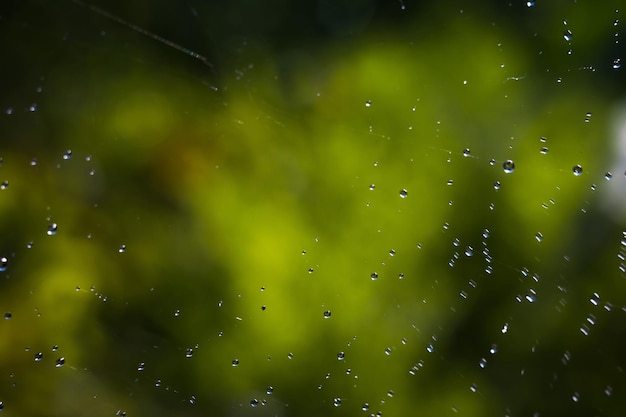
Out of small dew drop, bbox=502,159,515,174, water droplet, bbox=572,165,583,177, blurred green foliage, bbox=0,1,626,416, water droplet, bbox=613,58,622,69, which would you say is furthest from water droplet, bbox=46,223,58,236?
water droplet, bbox=613,58,622,69

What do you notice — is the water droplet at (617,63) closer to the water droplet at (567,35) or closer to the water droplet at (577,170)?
the water droplet at (567,35)

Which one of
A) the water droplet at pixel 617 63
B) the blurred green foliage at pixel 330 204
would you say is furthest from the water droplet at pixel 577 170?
the water droplet at pixel 617 63

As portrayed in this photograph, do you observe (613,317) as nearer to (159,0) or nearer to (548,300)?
(548,300)

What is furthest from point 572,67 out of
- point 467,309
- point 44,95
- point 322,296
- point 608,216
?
point 44,95

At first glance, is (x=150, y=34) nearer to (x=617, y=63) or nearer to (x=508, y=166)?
(x=508, y=166)

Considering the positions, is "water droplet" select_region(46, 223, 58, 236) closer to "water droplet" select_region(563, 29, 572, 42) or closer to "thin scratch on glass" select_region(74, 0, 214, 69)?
"thin scratch on glass" select_region(74, 0, 214, 69)
